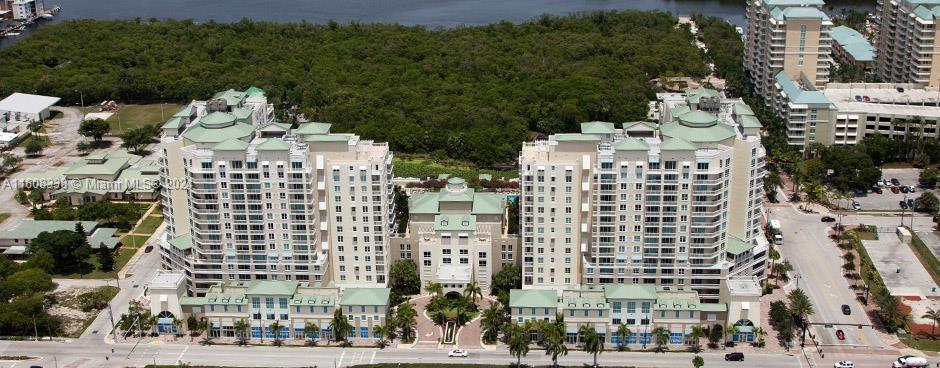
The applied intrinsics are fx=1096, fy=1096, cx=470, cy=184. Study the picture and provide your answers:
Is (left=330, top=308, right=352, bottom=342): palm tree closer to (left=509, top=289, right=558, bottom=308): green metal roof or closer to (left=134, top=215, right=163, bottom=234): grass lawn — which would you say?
(left=509, top=289, right=558, bottom=308): green metal roof

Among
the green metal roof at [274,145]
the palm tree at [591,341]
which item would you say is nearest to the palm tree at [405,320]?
the palm tree at [591,341]

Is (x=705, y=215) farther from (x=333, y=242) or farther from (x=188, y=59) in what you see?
(x=188, y=59)

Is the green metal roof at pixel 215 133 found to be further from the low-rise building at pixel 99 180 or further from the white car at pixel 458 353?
the low-rise building at pixel 99 180

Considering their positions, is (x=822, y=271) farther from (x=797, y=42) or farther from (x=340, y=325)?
(x=797, y=42)

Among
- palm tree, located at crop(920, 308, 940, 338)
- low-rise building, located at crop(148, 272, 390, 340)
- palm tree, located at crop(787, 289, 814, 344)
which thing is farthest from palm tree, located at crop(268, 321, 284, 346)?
palm tree, located at crop(920, 308, 940, 338)

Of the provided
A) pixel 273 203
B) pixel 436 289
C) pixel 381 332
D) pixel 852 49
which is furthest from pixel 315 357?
pixel 852 49

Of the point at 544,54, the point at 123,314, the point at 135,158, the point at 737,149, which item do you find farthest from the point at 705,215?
the point at 544,54
